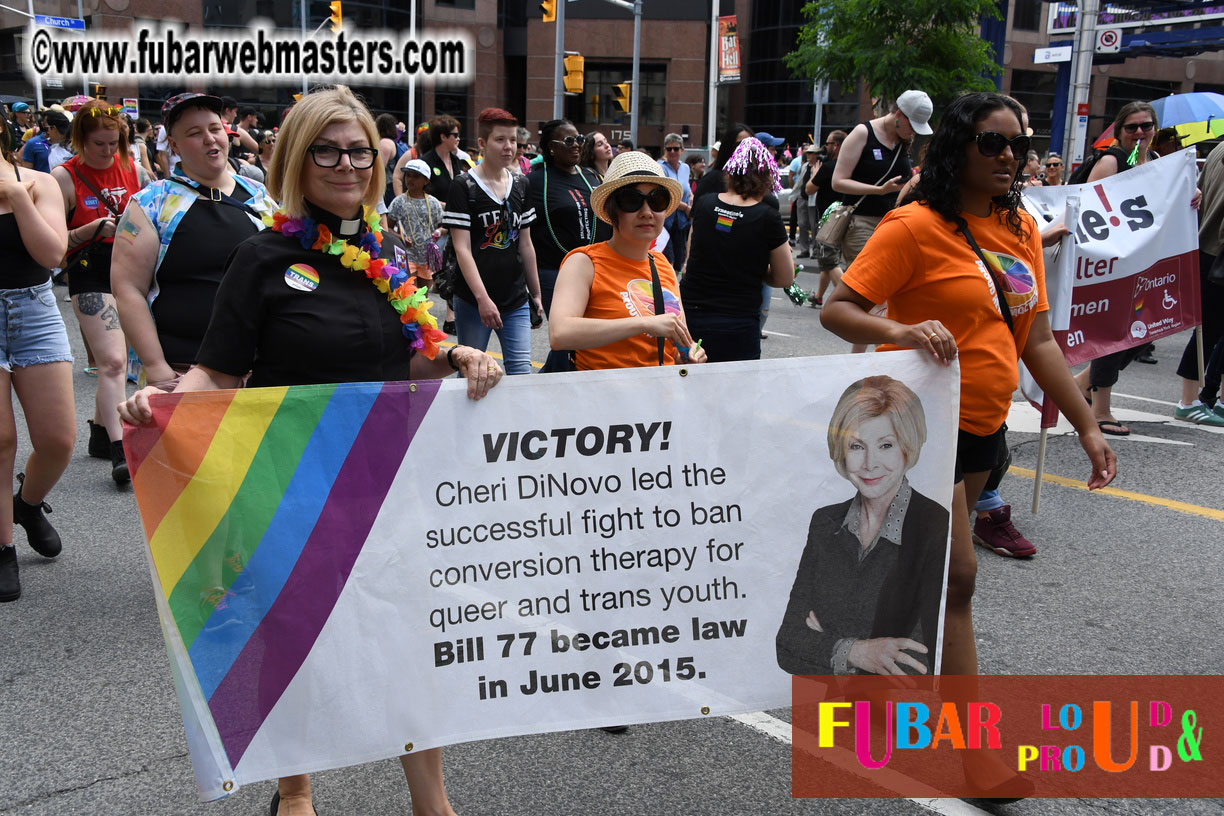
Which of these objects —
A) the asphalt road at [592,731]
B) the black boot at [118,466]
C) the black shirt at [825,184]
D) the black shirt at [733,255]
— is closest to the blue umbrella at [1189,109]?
the black shirt at [825,184]

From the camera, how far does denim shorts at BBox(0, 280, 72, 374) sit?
453 centimetres

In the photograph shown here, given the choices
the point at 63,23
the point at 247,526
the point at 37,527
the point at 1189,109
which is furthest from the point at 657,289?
the point at 63,23

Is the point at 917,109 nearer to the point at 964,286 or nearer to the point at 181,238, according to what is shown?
the point at 964,286

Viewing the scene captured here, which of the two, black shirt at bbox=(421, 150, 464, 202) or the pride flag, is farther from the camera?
black shirt at bbox=(421, 150, 464, 202)

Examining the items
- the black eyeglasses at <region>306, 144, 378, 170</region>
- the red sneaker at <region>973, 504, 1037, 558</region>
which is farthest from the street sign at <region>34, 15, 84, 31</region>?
the black eyeglasses at <region>306, 144, 378, 170</region>

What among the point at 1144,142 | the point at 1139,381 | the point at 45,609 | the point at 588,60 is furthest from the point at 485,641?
the point at 588,60

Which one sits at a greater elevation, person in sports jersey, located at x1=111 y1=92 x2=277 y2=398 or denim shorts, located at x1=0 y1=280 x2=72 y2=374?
person in sports jersey, located at x1=111 y1=92 x2=277 y2=398

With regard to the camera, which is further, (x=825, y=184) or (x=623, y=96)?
(x=623, y=96)

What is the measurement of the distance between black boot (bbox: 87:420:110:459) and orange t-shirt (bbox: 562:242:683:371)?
4318mm

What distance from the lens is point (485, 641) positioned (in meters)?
2.64

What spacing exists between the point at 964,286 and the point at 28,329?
12.7 feet

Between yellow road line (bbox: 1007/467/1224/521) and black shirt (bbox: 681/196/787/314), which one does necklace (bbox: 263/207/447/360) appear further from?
yellow road line (bbox: 1007/467/1224/521)

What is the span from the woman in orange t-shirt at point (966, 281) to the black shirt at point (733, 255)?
190cm

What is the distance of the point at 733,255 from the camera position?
505 cm
